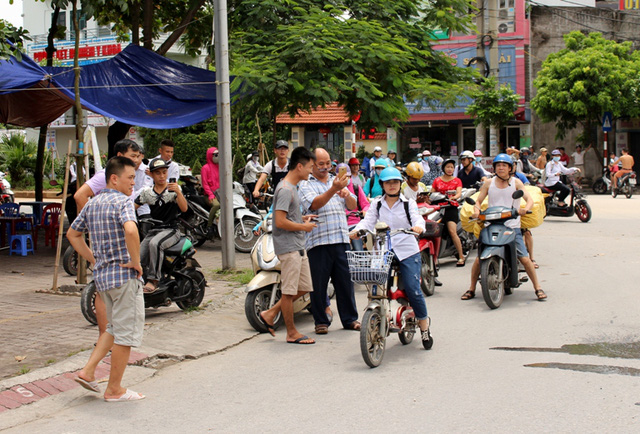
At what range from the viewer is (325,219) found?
7270 millimetres

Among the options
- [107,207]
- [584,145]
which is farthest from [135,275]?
[584,145]

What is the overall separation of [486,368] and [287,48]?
839cm

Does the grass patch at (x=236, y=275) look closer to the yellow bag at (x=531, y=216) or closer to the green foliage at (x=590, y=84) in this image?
the yellow bag at (x=531, y=216)

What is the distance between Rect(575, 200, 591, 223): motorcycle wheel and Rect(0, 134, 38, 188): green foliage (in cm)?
2422

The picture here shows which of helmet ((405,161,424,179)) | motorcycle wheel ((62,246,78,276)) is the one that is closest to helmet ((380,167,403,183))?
helmet ((405,161,424,179))

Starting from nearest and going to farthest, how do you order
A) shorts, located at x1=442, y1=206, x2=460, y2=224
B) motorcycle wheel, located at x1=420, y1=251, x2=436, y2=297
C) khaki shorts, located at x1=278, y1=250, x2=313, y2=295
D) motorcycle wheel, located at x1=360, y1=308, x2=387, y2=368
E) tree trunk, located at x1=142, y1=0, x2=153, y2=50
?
motorcycle wheel, located at x1=360, y1=308, x2=387, y2=368 < khaki shorts, located at x1=278, y1=250, x2=313, y2=295 < motorcycle wheel, located at x1=420, y1=251, x2=436, y2=297 < shorts, located at x1=442, y1=206, x2=460, y2=224 < tree trunk, located at x1=142, y1=0, x2=153, y2=50

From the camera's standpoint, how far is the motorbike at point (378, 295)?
6.01 meters

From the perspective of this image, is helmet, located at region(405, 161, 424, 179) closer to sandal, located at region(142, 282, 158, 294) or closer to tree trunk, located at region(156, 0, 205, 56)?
sandal, located at region(142, 282, 158, 294)

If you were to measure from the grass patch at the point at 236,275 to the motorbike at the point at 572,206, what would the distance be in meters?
9.53

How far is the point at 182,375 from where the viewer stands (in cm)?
611

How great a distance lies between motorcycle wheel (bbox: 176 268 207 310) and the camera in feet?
27.5

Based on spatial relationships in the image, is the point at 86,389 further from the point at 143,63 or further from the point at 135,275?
the point at 143,63

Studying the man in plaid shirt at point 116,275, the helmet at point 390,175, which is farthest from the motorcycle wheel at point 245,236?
the man in plaid shirt at point 116,275

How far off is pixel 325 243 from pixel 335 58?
6.09m
